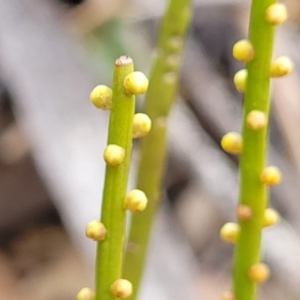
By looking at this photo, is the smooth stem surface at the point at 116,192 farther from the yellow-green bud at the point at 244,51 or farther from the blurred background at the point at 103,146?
the blurred background at the point at 103,146

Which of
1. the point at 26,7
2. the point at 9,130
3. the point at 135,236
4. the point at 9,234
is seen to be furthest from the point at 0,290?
the point at 135,236

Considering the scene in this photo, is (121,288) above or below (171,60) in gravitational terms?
below

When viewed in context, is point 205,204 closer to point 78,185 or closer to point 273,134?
point 273,134

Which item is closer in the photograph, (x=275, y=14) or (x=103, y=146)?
(x=275, y=14)

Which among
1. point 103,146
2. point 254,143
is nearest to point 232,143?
point 254,143

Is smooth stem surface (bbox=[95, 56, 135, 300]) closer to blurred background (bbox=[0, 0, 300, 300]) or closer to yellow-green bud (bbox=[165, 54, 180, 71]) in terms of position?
yellow-green bud (bbox=[165, 54, 180, 71])

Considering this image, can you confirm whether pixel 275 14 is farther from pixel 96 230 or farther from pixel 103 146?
pixel 103 146

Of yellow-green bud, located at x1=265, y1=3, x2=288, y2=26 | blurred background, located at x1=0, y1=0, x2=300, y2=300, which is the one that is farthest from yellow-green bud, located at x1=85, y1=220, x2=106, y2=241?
blurred background, located at x1=0, y1=0, x2=300, y2=300
